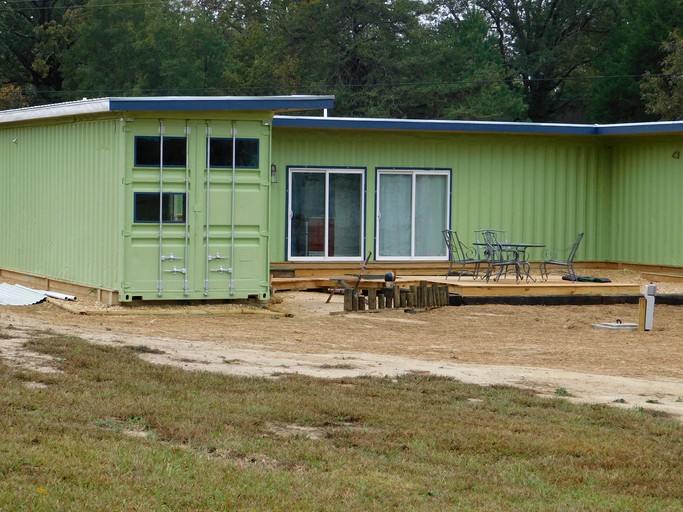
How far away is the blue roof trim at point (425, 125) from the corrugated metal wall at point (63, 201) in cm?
391

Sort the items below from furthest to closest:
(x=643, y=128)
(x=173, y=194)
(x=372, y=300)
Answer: (x=643, y=128) → (x=372, y=300) → (x=173, y=194)

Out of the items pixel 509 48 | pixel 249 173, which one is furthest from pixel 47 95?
pixel 249 173

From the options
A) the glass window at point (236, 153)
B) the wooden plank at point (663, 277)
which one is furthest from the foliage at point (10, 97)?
the glass window at point (236, 153)

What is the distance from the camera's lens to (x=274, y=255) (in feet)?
69.4

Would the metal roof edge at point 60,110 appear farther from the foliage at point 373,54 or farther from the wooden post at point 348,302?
the foliage at point 373,54

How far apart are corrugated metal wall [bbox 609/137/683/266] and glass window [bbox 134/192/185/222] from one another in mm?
9649

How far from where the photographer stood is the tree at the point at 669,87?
42.0 metres

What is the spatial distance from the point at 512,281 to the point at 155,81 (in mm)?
32579

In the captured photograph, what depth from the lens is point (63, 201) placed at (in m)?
18.1

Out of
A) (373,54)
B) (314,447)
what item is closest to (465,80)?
(373,54)

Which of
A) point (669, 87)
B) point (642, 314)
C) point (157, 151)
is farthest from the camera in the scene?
point (669, 87)

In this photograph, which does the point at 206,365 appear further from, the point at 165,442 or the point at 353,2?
the point at 353,2

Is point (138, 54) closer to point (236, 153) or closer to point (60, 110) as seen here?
point (60, 110)

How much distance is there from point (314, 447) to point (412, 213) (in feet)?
48.0
